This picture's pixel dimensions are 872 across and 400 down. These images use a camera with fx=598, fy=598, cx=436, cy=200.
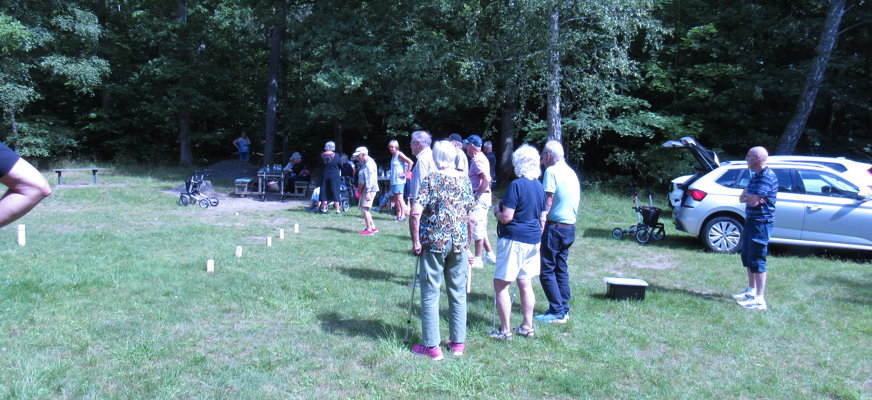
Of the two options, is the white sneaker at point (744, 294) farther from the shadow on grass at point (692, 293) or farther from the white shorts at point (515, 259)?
the white shorts at point (515, 259)

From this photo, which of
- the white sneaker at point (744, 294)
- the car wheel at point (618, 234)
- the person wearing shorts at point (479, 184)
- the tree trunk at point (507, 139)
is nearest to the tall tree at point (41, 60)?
the tree trunk at point (507, 139)

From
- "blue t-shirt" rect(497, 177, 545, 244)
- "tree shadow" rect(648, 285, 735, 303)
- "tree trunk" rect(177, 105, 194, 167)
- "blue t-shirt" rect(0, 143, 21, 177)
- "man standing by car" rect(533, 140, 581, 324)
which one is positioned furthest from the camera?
"tree trunk" rect(177, 105, 194, 167)

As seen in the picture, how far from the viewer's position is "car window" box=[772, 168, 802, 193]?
31.0 ft

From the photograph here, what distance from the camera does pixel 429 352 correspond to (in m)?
4.64

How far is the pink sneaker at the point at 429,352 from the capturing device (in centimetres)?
461

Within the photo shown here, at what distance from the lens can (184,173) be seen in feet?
74.1

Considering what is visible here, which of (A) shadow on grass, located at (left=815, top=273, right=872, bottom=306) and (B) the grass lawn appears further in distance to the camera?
(A) shadow on grass, located at (left=815, top=273, right=872, bottom=306)

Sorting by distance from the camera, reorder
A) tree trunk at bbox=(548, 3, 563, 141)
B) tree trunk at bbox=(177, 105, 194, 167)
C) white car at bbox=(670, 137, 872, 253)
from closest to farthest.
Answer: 1. white car at bbox=(670, 137, 872, 253)
2. tree trunk at bbox=(548, 3, 563, 141)
3. tree trunk at bbox=(177, 105, 194, 167)

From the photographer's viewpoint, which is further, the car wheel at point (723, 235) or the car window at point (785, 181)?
the car wheel at point (723, 235)

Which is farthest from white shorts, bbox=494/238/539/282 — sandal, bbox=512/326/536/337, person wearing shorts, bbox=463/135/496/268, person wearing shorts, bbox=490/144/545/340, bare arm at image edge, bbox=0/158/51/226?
bare arm at image edge, bbox=0/158/51/226

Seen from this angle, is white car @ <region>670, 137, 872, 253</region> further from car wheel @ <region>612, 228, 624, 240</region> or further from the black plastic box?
the black plastic box

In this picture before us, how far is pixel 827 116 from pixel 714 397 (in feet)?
61.1

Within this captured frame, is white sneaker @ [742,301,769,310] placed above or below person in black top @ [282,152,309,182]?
below

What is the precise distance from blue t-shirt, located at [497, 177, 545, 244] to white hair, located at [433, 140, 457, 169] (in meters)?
0.57
